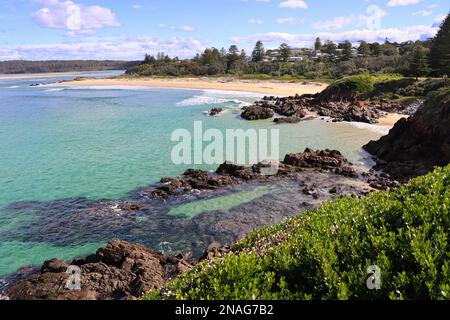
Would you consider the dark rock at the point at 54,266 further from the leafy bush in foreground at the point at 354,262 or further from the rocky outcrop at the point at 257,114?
the rocky outcrop at the point at 257,114

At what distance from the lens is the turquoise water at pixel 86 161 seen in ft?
54.5

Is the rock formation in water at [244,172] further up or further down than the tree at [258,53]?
further down

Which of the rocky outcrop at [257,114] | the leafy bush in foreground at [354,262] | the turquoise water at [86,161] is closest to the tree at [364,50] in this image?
the turquoise water at [86,161]

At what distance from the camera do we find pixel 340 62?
104 m

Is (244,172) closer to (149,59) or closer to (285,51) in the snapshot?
(285,51)

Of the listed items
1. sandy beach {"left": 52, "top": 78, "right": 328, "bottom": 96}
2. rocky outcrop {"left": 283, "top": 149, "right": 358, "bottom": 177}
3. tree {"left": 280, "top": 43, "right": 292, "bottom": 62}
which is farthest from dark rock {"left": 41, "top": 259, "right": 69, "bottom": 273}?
tree {"left": 280, "top": 43, "right": 292, "bottom": 62}

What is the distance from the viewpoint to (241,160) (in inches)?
1112

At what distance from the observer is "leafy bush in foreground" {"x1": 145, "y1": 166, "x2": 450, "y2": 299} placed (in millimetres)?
5164

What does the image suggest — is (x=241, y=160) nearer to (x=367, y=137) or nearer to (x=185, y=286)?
(x=367, y=137)

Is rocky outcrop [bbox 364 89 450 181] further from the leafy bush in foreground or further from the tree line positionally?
the tree line

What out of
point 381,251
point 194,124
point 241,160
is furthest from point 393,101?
point 381,251

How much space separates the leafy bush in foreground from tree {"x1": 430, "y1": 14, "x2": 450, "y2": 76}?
58296 mm

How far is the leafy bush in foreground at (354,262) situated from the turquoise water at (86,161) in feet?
34.7

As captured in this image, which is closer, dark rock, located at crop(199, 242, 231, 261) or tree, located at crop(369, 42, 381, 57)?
dark rock, located at crop(199, 242, 231, 261)
